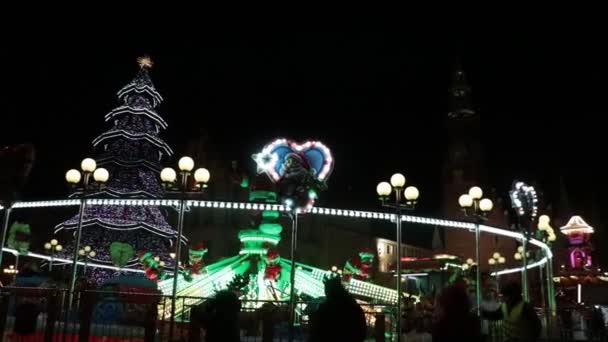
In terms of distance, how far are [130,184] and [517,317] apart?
24.7 meters

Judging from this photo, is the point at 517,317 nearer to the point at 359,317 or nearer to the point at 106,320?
the point at 359,317

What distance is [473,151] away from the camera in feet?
216

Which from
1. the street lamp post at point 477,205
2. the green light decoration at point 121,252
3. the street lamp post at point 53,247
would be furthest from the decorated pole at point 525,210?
the street lamp post at point 53,247

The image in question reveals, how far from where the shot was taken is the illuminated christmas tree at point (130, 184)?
1119 inches

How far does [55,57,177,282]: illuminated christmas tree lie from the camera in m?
28.4

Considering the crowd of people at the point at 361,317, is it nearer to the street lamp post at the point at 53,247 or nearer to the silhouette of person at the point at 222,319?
the silhouette of person at the point at 222,319

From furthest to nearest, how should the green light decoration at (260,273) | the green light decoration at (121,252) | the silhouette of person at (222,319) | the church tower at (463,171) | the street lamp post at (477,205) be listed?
1. the church tower at (463,171)
2. the green light decoration at (121,252)
3. the green light decoration at (260,273)
4. the street lamp post at (477,205)
5. the silhouette of person at (222,319)

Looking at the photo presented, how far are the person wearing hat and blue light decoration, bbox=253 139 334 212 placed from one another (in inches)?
300

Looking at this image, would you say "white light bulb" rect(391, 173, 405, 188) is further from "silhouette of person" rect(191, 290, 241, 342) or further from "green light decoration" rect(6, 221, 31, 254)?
"green light decoration" rect(6, 221, 31, 254)

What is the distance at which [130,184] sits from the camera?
95.9ft

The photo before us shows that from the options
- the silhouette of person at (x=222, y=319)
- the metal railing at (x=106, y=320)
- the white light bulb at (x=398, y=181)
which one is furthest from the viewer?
the white light bulb at (x=398, y=181)

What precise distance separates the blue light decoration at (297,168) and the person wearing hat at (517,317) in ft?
25.0

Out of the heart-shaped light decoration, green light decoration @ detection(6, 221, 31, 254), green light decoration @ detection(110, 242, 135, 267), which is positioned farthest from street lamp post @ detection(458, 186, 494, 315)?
green light decoration @ detection(6, 221, 31, 254)

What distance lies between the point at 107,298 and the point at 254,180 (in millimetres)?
7496
